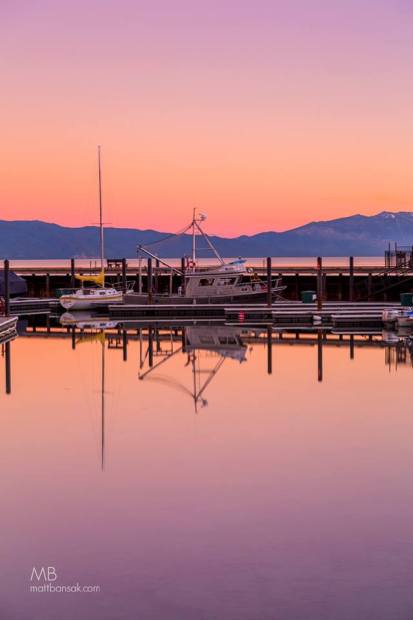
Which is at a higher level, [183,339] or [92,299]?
[92,299]

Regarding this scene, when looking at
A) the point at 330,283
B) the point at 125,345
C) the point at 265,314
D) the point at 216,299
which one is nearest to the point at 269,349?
the point at 125,345

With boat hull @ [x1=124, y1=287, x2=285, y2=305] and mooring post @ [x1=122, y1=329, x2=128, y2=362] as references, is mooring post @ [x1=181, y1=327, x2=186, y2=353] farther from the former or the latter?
boat hull @ [x1=124, y1=287, x2=285, y2=305]

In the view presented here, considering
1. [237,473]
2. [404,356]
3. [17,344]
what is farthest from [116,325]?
[237,473]

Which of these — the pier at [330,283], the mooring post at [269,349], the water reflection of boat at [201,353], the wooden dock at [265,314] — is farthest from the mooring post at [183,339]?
the pier at [330,283]

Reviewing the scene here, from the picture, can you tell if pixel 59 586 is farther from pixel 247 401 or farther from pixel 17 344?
pixel 17 344

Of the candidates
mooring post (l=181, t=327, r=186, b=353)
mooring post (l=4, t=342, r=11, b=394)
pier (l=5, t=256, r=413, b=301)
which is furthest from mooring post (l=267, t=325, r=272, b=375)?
pier (l=5, t=256, r=413, b=301)

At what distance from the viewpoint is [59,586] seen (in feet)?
44.3

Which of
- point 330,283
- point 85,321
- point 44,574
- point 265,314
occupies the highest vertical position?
point 330,283

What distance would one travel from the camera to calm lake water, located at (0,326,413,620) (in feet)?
42.8

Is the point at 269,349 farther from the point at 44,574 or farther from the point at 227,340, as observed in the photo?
the point at 44,574

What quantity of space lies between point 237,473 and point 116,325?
3829cm

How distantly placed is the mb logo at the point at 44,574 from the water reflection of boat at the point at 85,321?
1667 inches

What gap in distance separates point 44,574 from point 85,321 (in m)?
48.3

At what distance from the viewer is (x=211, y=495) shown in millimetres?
18141
